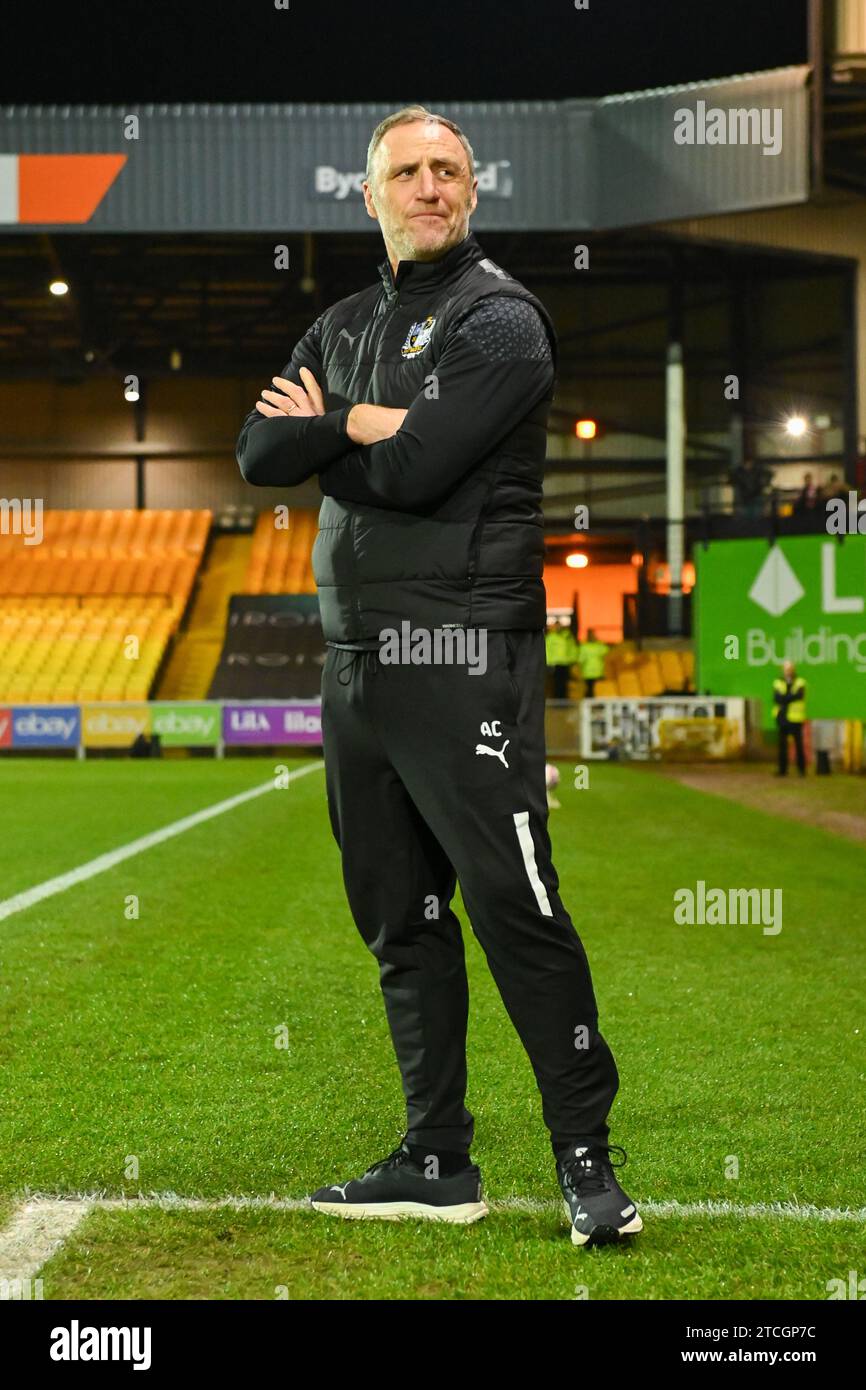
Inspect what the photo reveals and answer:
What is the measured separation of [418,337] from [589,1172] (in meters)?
1.79

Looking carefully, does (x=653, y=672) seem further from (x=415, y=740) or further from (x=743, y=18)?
(x=415, y=740)

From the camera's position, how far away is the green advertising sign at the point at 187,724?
2545 centimetres

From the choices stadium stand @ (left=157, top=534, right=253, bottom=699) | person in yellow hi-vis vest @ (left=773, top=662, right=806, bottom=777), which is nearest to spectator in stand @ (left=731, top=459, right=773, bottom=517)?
person in yellow hi-vis vest @ (left=773, top=662, right=806, bottom=777)

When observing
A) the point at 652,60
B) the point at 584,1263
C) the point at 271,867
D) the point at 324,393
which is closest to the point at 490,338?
the point at 324,393

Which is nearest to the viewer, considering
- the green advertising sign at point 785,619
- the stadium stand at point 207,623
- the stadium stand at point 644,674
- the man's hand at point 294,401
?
the man's hand at point 294,401

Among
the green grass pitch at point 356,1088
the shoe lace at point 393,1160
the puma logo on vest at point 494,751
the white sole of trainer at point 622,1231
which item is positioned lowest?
the green grass pitch at point 356,1088

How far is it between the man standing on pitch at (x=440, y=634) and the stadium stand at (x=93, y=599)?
2699 cm

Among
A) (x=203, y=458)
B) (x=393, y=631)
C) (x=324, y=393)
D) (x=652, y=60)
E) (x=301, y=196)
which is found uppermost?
(x=652, y=60)

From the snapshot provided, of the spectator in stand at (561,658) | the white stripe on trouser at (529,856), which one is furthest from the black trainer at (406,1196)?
the spectator in stand at (561,658)

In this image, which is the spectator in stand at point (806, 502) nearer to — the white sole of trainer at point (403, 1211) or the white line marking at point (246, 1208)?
the white line marking at point (246, 1208)

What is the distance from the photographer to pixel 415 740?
306 centimetres

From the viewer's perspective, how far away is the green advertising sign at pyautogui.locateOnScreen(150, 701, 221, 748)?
83.5ft

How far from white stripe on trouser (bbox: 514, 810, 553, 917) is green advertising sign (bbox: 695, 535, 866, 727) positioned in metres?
21.2
